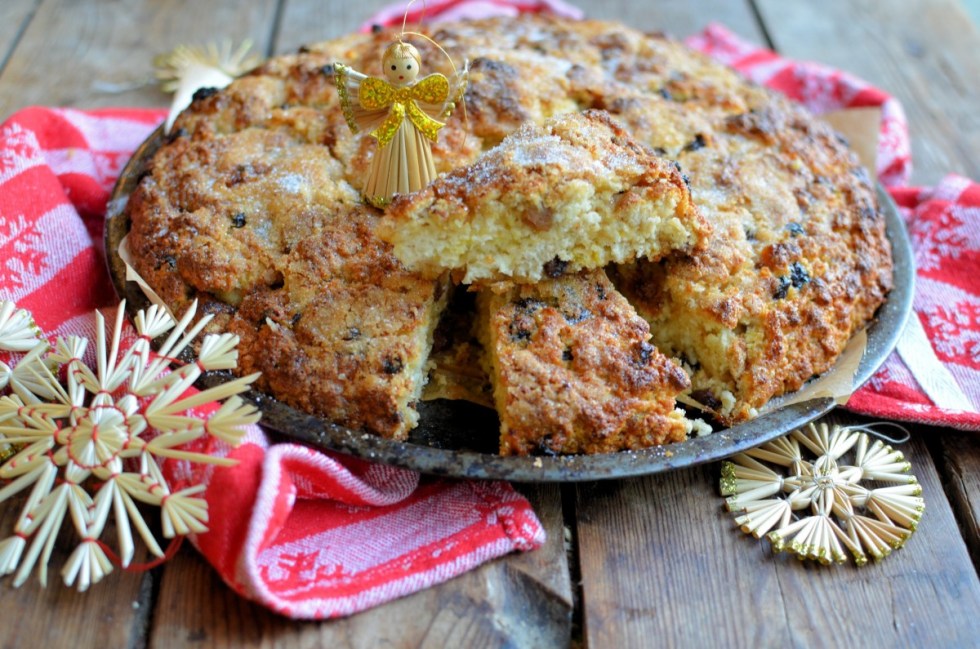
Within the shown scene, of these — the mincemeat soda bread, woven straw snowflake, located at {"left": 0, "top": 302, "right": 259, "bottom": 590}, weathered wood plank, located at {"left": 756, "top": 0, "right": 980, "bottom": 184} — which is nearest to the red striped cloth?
weathered wood plank, located at {"left": 756, "top": 0, "right": 980, "bottom": 184}

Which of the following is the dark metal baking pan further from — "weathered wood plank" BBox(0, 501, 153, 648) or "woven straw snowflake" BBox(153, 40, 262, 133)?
"woven straw snowflake" BBox(153, 40, 262, 133)

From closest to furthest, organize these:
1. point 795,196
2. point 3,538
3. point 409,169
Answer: point 3,538 → point 409,169 → point 795,196

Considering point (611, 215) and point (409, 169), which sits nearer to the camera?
point (611, 215)

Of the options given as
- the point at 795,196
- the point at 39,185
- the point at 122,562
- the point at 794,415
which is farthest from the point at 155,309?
the point at 795,196

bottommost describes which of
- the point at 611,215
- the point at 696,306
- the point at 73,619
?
the point at 73,619

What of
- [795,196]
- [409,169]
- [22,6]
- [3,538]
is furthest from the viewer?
[22,6]

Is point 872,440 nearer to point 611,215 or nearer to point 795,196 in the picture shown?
point 795,196

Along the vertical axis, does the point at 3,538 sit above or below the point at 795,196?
below
